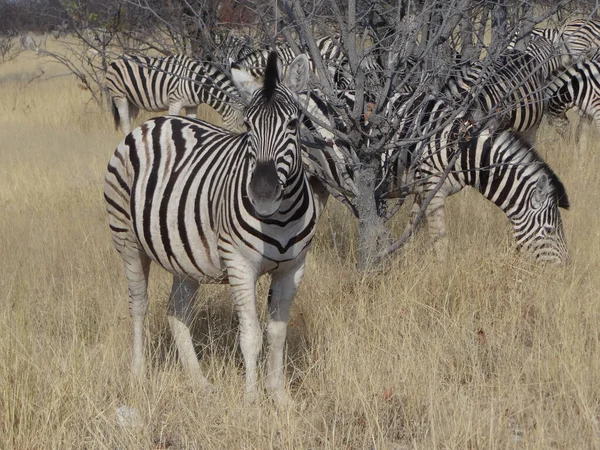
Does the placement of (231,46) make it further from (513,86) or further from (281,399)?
(281,399)

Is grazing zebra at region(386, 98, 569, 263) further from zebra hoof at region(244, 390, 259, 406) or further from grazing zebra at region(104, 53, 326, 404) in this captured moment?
zebra hoof at region(244, 390, 259, 406)

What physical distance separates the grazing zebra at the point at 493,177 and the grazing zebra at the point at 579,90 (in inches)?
149

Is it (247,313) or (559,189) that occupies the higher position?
(559,189)

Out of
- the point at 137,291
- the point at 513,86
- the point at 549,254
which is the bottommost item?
the point at 137,291

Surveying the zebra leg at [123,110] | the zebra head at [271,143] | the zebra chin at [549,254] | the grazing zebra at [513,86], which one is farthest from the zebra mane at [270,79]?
the zebra leg at [123,110]

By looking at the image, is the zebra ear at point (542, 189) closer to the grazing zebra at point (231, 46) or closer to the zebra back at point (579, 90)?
the grazing zebra at point (231, 46)

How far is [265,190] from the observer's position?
309 cm

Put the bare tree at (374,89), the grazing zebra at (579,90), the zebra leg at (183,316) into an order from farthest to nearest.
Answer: the grazing zebra at (579,90), the bare tree at (374,89), the zebra leg at (183,316)

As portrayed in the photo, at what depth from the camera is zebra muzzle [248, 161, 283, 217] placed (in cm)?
309

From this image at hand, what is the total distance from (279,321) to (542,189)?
2.30m

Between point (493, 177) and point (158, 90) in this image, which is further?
point (158, 90)

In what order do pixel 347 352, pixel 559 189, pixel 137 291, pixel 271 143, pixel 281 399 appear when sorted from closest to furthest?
pixel 271 143 → pixel 281 399 → pixel 347 352 → pixel 137 291 → pixel 559 189

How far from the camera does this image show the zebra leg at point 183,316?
14.0ft

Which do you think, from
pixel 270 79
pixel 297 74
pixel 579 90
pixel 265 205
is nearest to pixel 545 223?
pixel 297 74
